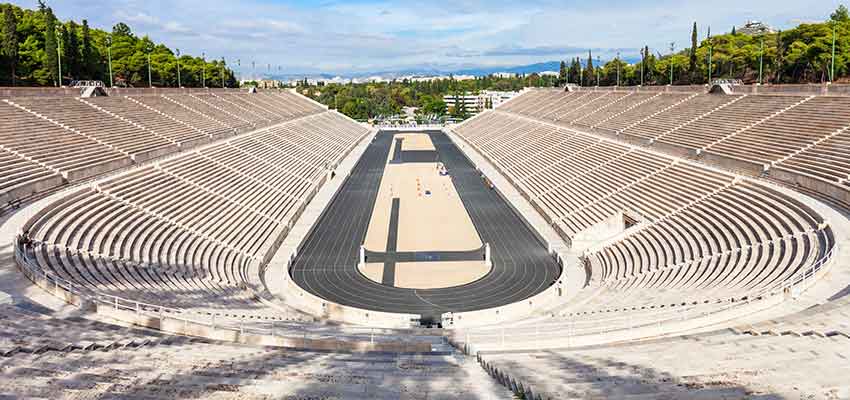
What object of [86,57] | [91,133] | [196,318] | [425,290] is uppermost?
[86,57]

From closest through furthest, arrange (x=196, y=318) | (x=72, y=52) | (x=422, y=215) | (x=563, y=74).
→ (x=196, y=318), (x=422, y=215), (x=72, y=52), (x=563, y=74)

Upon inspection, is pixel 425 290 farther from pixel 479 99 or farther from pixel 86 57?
pixel 479 99

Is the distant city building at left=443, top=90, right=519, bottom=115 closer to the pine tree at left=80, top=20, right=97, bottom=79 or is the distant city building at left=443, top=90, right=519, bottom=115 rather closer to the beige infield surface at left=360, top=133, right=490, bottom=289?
the pine tree at left=80, top=20, right=97, bottom=79

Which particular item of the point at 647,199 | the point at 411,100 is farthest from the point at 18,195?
the point at 411,100

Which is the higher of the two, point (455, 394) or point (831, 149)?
point (831, 149)

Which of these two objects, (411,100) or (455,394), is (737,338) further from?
(411,100)

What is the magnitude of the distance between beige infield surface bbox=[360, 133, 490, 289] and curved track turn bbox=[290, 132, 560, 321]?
530mm

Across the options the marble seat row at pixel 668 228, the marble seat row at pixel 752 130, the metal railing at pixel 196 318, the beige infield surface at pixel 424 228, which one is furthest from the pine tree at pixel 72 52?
the metal railing at pixel 196 318

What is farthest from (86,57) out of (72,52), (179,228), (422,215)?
(179,228)

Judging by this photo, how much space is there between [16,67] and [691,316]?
185ft

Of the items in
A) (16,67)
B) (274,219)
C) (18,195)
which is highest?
(16,67)

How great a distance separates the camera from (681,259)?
20422 millimetres

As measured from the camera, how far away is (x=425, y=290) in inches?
826

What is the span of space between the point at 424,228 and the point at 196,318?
57.9 feet
